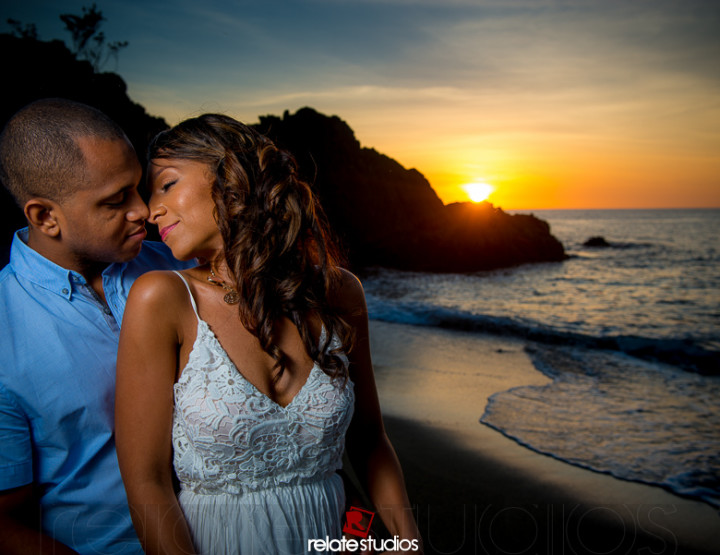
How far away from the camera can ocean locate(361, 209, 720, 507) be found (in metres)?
4.70

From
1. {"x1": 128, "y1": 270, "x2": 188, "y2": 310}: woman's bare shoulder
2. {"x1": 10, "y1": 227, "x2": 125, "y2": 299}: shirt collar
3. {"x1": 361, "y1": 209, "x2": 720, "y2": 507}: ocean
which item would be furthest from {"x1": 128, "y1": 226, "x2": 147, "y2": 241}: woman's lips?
{"x1": 361, "y1": 209, "x2": 720, "y2": 507}: ocean

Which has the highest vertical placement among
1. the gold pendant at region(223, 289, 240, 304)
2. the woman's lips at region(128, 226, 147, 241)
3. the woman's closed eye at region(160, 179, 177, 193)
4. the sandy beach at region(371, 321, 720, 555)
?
the woman's closed eye at region(160, 179, 177, 193)

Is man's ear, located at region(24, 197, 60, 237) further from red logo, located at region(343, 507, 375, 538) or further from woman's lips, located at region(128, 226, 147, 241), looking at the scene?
red logo, located at region(343, 507, 375, 538)

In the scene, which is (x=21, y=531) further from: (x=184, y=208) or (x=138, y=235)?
(x=184, y=208)

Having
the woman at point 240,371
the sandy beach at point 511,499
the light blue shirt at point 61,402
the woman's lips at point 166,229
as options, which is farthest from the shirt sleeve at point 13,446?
the sandy beach at point 511,499

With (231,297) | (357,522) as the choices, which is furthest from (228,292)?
(357,522)

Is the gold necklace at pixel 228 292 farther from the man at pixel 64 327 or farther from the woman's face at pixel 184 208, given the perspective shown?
the man at pixel 64 327

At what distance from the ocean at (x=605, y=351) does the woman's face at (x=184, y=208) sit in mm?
4108

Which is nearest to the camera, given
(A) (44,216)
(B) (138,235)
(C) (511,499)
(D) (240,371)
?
(D) (240,371)

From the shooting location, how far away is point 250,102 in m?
9.75

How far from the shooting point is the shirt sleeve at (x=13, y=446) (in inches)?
55.5

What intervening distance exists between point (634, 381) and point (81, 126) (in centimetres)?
778

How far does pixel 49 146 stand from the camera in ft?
5.30

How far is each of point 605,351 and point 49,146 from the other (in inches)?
384
